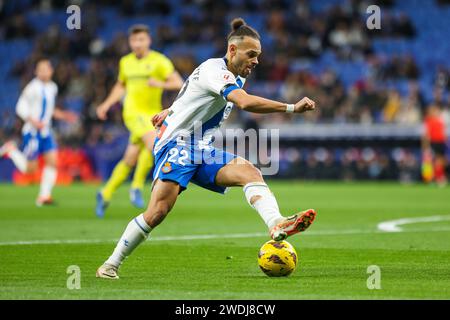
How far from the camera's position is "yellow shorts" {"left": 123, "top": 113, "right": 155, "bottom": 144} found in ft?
49.6

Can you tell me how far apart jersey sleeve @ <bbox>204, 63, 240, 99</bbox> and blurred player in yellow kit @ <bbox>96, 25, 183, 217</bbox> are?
24.2 ft

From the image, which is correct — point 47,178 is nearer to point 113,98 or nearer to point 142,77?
point 113,98

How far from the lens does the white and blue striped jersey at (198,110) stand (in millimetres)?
7668

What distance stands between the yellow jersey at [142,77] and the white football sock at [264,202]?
787 cm

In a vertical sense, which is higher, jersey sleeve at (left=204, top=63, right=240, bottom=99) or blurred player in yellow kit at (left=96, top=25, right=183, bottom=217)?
blurred player in yellow kit at (left=96, top=25, right=183, bottom=217)

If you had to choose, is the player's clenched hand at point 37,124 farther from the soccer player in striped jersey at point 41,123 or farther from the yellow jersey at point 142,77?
the yellow jersey at point 142,77

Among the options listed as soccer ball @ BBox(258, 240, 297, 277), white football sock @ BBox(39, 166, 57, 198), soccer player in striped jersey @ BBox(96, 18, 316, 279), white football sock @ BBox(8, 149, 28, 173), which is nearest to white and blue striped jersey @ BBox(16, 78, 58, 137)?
white football sock @ BBox(39, 166, 57, 198)

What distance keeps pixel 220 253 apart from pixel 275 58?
22959mm

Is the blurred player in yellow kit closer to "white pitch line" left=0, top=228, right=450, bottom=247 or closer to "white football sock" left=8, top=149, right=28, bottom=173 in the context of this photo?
"white pitch line" left=0, top=228, right=450, bottom=247

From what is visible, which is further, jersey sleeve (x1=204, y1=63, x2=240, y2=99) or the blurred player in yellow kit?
the blurred player in yellow kit

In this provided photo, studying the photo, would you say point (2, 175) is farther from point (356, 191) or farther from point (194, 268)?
point (194, 268)

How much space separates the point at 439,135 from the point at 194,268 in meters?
19.7

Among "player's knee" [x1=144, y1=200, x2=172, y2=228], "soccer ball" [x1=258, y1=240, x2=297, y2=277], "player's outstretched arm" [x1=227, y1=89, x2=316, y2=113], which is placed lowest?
"soccer ball" [x1=258, y1=240, x2=297, y2=277]

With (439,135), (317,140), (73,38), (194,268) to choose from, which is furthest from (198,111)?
(73,38)
